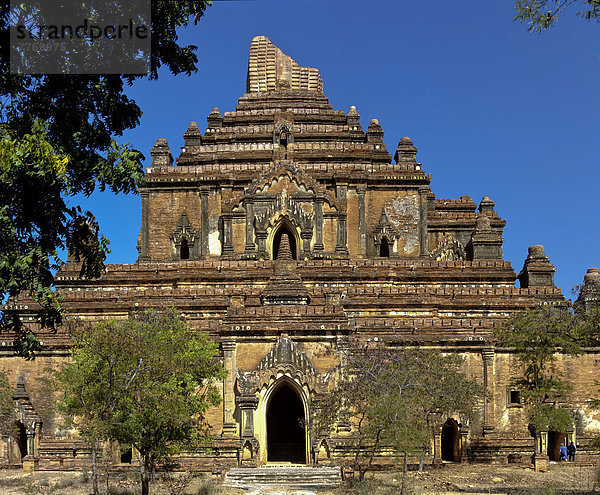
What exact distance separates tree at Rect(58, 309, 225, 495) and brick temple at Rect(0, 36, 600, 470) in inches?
188

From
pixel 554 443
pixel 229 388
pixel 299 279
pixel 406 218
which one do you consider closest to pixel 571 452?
pixel 554 443

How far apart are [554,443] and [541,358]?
12.8 ft

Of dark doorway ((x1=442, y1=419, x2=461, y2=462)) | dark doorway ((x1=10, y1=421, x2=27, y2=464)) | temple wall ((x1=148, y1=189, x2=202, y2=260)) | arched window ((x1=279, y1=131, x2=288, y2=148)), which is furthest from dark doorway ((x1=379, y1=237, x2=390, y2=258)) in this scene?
dark doorway ((x1=10, y1=421, x2=27, y2=464))

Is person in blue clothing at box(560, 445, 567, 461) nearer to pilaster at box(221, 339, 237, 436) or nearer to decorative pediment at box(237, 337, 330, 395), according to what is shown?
decorative pediment at box(237, 337, 330, 395)

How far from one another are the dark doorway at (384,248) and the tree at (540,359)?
11.6 m

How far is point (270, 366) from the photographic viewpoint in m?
27.8

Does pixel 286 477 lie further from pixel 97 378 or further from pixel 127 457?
pixel 97 378

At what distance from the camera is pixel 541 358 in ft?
98.3

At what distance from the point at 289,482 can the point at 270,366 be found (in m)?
4.15

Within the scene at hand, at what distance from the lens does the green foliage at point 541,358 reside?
29.1 m

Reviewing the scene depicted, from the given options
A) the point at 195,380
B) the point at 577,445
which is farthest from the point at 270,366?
the point at 577,445

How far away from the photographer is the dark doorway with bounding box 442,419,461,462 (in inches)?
1165

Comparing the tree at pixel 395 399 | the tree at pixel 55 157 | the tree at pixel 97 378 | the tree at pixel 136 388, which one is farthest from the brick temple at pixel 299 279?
the tree at pixel 55 157

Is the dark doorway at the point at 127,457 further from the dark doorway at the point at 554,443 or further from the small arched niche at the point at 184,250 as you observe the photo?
the dark doorway at the point at 554,443
